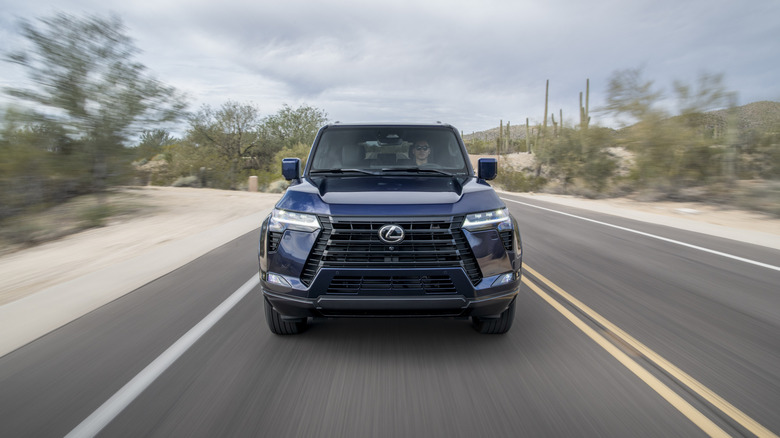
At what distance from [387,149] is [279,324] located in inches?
89.3

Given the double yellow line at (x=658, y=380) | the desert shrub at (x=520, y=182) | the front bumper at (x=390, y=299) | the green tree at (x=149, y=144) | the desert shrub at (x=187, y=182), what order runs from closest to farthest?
the double yellow line at (x=658, y=380) → the front bumper at (x=390, y=299) → the green tree at (x=149, y=144) → the desert shrub at (x=187, y=182) → the desert shrub at (x=520, y=182)

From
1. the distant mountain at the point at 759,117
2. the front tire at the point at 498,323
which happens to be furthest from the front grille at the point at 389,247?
the distant mountain at the point at 759,117

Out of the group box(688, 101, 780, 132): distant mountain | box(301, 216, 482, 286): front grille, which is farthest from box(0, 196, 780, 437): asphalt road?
box(688, 101, 780, 132): distant mountain

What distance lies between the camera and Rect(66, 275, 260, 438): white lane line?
3141 mm

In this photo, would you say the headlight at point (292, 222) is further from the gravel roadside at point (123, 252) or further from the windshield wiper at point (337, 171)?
the gravel roadside at point (123, 252)

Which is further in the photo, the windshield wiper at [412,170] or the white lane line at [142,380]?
the windshield wiper at [412,170]

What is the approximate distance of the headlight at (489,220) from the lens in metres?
4.07

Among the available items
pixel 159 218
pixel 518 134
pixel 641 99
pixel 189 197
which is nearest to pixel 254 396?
pixel 159 218

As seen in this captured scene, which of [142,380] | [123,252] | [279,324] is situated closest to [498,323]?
[279,324]

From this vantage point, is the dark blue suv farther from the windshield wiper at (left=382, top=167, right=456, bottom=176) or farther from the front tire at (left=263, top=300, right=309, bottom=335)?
the windshield wiper at (left=382, top=167, right=456, bottom=176)

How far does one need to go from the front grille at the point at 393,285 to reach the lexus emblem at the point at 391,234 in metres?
0.27

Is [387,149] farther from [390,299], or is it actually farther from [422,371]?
[422,371]

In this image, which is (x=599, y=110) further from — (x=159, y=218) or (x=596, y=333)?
(x=596, y=333)

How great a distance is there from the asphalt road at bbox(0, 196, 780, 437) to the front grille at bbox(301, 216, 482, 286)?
30.4 inches
